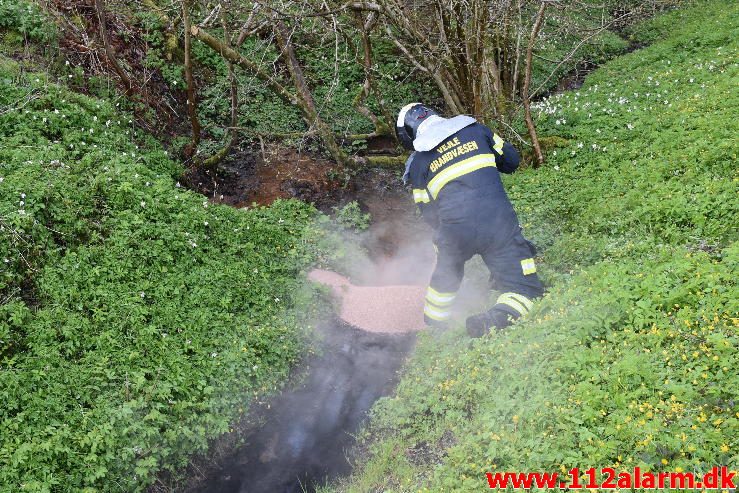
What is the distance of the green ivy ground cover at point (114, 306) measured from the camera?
444cm

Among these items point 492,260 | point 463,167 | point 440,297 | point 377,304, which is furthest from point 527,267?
point 377,304

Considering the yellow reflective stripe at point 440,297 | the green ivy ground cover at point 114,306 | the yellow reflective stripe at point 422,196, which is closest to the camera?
the green ivy ground cover at point 114,306

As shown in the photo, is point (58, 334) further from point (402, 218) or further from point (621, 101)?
point (621, 101)

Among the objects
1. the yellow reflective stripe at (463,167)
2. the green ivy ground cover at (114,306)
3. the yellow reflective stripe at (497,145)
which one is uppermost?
the yellow reflective stripe at (497,145)

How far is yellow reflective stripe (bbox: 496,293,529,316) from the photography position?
17.4 ft

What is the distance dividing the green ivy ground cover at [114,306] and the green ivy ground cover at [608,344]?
1.53 meters

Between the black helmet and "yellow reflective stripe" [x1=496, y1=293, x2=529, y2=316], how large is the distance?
6.06 ft

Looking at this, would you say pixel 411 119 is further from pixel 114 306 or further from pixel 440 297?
pixel 114 306

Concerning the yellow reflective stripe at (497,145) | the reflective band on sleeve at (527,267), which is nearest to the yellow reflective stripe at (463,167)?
the yellow reflective stripe at (497,145)

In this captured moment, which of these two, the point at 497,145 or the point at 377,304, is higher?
the point at 497,145

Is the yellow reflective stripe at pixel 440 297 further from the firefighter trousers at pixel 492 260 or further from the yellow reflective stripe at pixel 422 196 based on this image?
the yellow reflective stripe at pixel 422 196

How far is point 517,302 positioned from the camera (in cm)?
535

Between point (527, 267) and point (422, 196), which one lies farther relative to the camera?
point (422, 196)

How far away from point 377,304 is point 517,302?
1.77 meters
